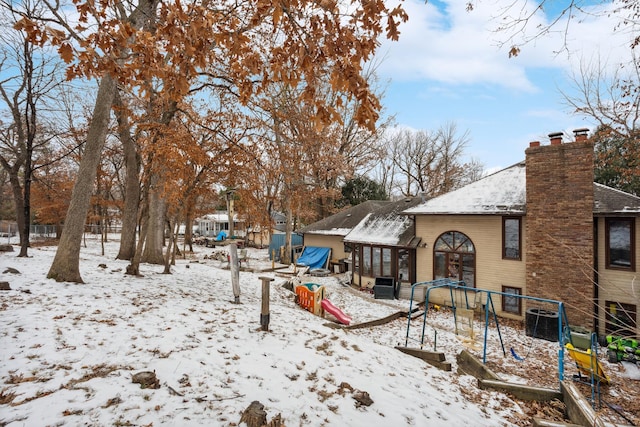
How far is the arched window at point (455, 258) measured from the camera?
1467 cm

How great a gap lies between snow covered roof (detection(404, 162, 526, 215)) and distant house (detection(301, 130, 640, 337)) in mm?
40

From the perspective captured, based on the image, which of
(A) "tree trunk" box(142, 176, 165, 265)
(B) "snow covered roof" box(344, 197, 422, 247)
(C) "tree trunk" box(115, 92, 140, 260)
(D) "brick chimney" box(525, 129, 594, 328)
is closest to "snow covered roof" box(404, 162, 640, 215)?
(D) "brick chimney" box(525, 129, 594, 328)

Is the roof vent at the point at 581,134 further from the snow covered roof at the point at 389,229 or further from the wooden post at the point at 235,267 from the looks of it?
the wooden post at the point at 235,267

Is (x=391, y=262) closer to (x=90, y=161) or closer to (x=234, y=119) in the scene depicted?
(x=234, y=119)

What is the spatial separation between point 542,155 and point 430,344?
8.81m

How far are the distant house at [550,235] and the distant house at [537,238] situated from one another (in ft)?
0.10

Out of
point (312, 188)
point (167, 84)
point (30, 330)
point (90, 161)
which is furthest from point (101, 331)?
point (312, 188)

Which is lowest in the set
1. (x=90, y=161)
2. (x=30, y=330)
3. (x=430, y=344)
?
(x=430, y=344)

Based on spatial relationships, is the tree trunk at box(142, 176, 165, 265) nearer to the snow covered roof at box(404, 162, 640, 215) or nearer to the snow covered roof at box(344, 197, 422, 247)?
the snow covered roof at box(344, 197, 422, 247)

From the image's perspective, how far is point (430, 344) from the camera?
10.1m

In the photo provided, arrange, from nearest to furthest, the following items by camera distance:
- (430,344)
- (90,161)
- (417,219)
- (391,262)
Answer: (90,161)
(430,344)
(417,219)
(391,262)

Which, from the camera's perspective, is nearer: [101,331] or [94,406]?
[94,406]

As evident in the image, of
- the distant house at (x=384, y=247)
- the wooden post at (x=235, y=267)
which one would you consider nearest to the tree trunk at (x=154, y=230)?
the wooden post at (x=235, y=267)

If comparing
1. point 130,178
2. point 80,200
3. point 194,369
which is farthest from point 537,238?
point 130,178
